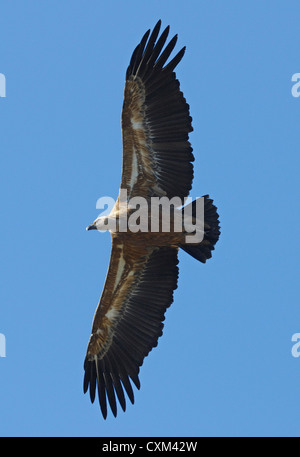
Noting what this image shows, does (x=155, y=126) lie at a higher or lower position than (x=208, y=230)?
higher

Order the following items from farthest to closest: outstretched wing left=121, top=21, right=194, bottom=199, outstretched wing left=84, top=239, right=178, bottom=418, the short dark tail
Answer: outstretched wing left=84, top=239, right=178, bottom=418 → the short dark tail → outstretched wing left=121, top=21, right=194, bottom=199

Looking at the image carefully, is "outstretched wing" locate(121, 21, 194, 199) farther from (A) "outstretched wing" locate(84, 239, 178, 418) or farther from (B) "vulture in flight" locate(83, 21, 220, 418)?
(A) "outstretched wing" locate(84, 239, 178, 418)

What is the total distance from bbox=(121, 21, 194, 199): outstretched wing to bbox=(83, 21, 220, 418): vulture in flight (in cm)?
1

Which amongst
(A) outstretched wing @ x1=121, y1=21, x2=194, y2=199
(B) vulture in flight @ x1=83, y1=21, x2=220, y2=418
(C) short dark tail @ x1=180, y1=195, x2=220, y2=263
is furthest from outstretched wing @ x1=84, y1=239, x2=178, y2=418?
(A) outstretched wing @ x1=121, y1=21, x2=194, y2=199

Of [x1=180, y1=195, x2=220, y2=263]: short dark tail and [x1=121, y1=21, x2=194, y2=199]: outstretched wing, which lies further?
[x1=180, y1=195, x2=220, y2=263]: short dark tail

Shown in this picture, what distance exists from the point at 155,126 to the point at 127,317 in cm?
287

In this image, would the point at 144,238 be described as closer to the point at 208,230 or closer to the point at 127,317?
the point at 208,230

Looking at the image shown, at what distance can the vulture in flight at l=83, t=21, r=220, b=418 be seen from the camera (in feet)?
47.1

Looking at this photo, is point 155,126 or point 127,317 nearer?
point 155,126

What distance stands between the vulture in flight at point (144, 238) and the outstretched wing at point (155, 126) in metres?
0.01

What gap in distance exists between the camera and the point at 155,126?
1452 cm

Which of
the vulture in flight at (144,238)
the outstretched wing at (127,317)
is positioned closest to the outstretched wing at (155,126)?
the vulture in flight at (144,238)

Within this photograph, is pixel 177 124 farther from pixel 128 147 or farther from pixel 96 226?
pixel 96 226

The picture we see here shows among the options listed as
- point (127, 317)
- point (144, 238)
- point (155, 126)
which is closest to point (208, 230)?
point (144, 238)
